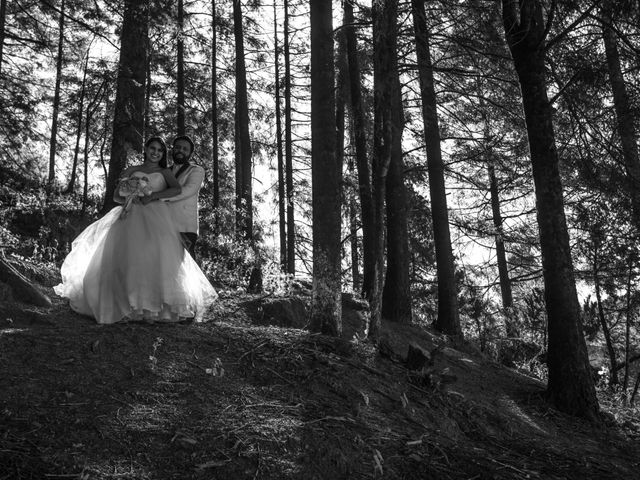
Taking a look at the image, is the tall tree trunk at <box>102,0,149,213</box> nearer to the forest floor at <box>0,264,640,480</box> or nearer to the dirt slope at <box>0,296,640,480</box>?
the dirt slope at <box>0,296,640,480</box>

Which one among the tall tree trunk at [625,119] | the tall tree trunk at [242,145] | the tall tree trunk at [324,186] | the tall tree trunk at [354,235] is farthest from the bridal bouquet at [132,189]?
the tall tree trunk at [242,145]

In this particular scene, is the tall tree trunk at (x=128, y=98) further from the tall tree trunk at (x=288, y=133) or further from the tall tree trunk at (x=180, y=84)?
the tall tree trunk at (x=288, y=133)

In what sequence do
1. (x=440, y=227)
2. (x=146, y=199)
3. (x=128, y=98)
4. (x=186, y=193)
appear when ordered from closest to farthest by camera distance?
1. (x=146, y=199)
2. (x=186, y=193)
3. (x=128, y=98)
4. (x=440, y=227)

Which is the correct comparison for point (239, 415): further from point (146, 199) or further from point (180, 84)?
point (180, 84)

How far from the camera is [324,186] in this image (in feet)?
22.6

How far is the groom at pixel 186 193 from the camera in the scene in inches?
258

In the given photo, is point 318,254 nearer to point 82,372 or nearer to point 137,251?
point 137,251

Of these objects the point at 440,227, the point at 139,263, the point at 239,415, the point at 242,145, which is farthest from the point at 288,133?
the point at 239,415

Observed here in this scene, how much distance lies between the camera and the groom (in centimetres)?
655

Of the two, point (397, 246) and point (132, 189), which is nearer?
point (132, 189)

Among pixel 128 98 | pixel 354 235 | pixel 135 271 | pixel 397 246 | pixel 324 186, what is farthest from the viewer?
pixel 354 235

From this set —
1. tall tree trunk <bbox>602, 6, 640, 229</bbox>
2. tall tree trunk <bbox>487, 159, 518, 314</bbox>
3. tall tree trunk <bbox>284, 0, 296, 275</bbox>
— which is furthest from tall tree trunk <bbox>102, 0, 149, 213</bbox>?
tall tree trunk <bbox>487, 159, 518, 314</bbox>

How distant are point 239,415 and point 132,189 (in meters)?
3.26

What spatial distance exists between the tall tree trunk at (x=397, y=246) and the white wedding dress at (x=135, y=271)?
6.43 metres
